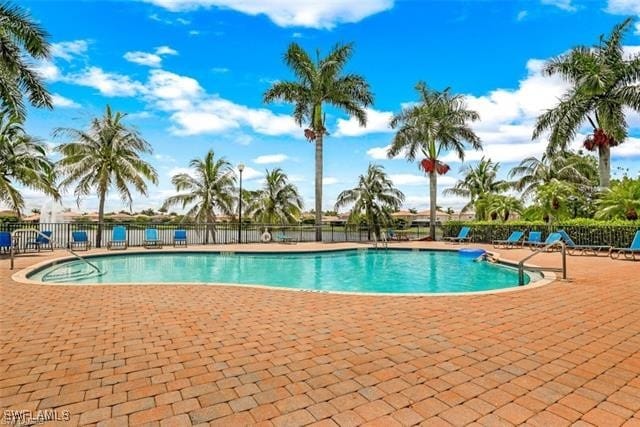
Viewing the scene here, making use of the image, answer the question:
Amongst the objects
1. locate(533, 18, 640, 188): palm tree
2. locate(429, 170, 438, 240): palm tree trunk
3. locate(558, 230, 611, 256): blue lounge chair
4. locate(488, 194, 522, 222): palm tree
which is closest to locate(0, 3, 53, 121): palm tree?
locate(558, 230, 611, 256): blue lounge chair

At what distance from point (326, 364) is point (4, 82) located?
13.0 meters

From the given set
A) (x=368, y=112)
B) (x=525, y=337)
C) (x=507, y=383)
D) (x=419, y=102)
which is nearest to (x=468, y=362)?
(x=507, y=383)

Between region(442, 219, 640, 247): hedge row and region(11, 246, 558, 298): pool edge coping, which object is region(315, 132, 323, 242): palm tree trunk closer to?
region(11, 246, 558, 298): pool edge coping

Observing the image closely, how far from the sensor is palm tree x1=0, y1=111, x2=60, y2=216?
577 inches

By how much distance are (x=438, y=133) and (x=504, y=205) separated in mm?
6376

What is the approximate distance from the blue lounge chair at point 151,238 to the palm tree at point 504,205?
19632 mm

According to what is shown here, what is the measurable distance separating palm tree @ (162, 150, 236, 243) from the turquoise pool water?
7.72m

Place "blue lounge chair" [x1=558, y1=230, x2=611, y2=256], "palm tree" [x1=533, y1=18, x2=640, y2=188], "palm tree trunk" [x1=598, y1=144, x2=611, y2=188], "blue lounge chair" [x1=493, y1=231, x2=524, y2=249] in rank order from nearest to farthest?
"blue lounge chair" [x1=558, y1=230, x2=611, y2=256]
"blue lounge chair" [x1=493, y1=231, x2=524, y2=249]
"palm tree" [x1=533, y1=18, x2=640, y2=188]
"palm tree trunk" [x1=598, y1=144, x2=611, y2=188]

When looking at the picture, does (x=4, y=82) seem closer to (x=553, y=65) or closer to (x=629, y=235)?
(x=629, y=235)

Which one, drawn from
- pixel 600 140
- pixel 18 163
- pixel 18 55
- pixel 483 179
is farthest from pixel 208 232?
pixel 483 179

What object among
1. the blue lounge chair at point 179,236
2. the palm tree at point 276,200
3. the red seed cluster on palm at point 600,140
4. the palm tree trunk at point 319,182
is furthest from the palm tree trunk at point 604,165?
the blue lounge chair at point 179,236

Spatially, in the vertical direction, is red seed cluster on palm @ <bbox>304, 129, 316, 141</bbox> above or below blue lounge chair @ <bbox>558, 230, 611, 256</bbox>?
above

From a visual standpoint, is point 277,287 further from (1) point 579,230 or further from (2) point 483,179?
(2) point 483,179

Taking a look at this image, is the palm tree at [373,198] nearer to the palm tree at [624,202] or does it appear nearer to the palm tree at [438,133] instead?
the palm tree at [438,133]
